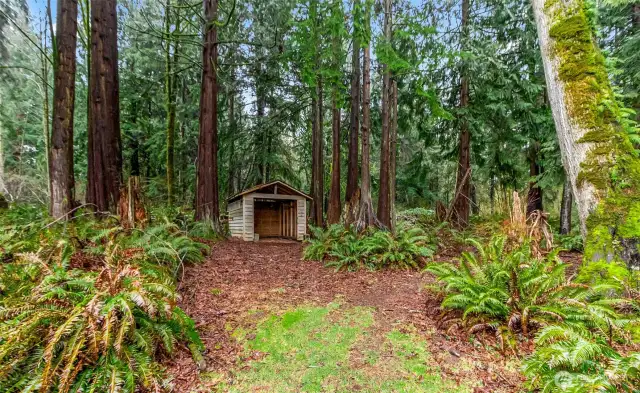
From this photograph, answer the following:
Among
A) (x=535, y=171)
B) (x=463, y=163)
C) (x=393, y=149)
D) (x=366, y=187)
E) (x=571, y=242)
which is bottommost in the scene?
(x=571, y=242)

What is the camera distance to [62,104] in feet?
17.4

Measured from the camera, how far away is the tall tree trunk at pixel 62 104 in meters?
5.20

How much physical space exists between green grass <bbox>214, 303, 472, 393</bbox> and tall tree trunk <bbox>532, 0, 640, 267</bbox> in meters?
2.34

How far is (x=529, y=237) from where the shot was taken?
4.65m

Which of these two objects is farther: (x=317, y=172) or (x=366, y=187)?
(x=317, y=172)

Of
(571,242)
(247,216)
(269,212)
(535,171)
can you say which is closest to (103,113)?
(247,216)

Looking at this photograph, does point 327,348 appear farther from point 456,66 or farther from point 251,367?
point 456,66

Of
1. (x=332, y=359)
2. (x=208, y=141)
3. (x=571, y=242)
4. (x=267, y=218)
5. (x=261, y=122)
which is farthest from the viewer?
(x=261, y=122)

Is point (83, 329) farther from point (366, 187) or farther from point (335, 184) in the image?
point (335, 184)

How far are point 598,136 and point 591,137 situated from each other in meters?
0.06

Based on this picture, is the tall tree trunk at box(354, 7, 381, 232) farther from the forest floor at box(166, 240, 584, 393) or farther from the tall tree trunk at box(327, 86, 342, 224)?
the tall tree trunk at box(327, 86, 342, 224)

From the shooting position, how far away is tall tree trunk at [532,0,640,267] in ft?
10.2

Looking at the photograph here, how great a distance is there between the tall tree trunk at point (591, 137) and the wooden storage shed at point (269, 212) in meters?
8.74

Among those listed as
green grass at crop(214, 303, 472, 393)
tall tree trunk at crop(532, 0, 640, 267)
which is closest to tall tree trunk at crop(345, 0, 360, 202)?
tall tree trunk at crop(532, 0, 640, 267)
